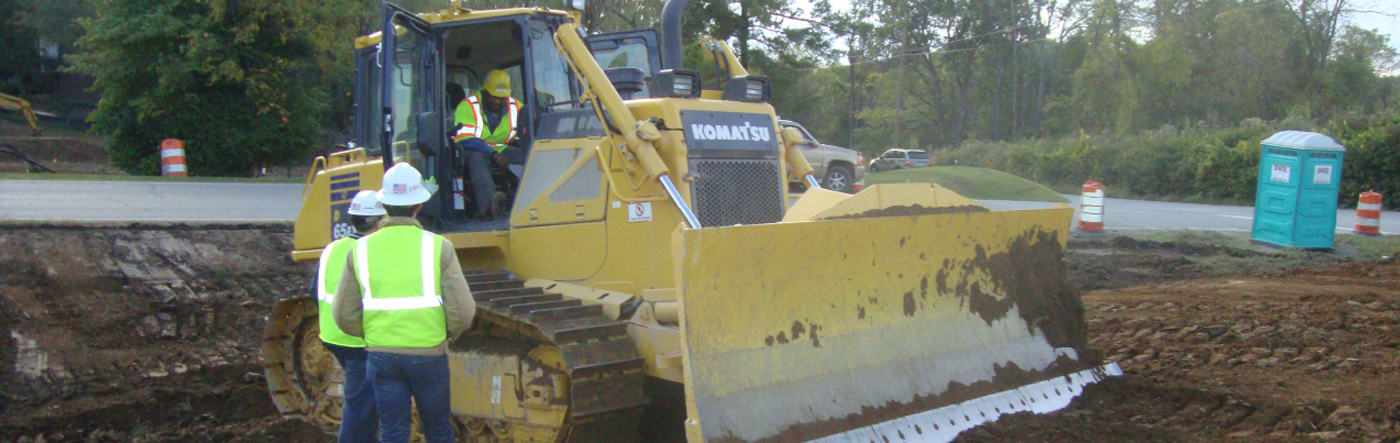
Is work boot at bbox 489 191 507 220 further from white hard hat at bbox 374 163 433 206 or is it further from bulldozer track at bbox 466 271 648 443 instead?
white hard hat at bbox 374 163 433 206

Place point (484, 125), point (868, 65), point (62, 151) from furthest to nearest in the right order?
point (868, 65) → point (62, 151) → point (484, 125)

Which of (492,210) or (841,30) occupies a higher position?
(841,30)

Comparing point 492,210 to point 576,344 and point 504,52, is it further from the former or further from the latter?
point 576,344

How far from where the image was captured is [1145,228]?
17312mm

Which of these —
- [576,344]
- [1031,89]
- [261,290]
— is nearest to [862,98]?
[1031,89]

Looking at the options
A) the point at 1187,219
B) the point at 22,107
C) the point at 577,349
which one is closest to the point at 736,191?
the point at 577,349

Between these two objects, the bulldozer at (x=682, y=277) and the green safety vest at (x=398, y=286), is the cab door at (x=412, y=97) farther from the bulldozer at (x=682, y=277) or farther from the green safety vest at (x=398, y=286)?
the green safety vest at (x=398, y=286)

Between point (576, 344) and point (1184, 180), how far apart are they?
31.0 metres

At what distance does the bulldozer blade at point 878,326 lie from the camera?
4.32 metres

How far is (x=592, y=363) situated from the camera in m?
4.36

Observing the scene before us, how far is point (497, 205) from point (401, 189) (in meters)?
1.93

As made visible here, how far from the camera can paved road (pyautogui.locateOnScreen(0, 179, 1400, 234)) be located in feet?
41.7

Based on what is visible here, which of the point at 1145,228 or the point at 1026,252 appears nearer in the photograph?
the point at 1026,252

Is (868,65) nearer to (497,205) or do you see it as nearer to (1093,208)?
(1093,208)
